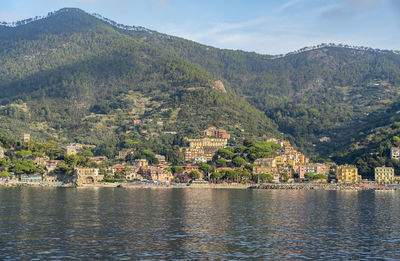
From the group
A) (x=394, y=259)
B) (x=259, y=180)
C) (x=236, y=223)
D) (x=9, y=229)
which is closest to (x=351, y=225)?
(x=236, y=223)

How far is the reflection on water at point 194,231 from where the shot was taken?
5750cm

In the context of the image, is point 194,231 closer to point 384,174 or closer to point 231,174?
point 231,174

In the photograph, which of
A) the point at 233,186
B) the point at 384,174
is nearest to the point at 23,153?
the point at 233,186

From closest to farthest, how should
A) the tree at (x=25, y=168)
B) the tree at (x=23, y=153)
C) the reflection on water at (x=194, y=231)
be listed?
the reflection on water at (x=194, y=231)
the tree at (x=25, y=168)
the tree at (x=23, y=153)

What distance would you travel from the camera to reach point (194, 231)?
71562mm

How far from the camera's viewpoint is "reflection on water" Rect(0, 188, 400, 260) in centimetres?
5750

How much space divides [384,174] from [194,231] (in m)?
142

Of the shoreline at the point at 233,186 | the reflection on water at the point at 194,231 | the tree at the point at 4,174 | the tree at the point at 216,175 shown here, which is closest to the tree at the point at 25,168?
the tree at the point at 4,174

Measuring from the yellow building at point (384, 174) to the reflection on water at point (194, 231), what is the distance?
310 feet

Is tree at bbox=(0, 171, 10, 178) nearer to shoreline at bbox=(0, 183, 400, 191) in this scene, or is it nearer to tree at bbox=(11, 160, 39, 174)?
tree at bbox=(11, 160, 39, 174)

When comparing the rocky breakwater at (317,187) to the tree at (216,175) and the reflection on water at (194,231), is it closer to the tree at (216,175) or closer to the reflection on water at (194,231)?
the tree at (216,175)

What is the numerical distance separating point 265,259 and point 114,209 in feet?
151

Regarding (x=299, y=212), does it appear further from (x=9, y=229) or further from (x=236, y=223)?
(x=9, y=229)

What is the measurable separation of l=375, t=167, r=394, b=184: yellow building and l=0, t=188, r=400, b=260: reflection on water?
94399mm
